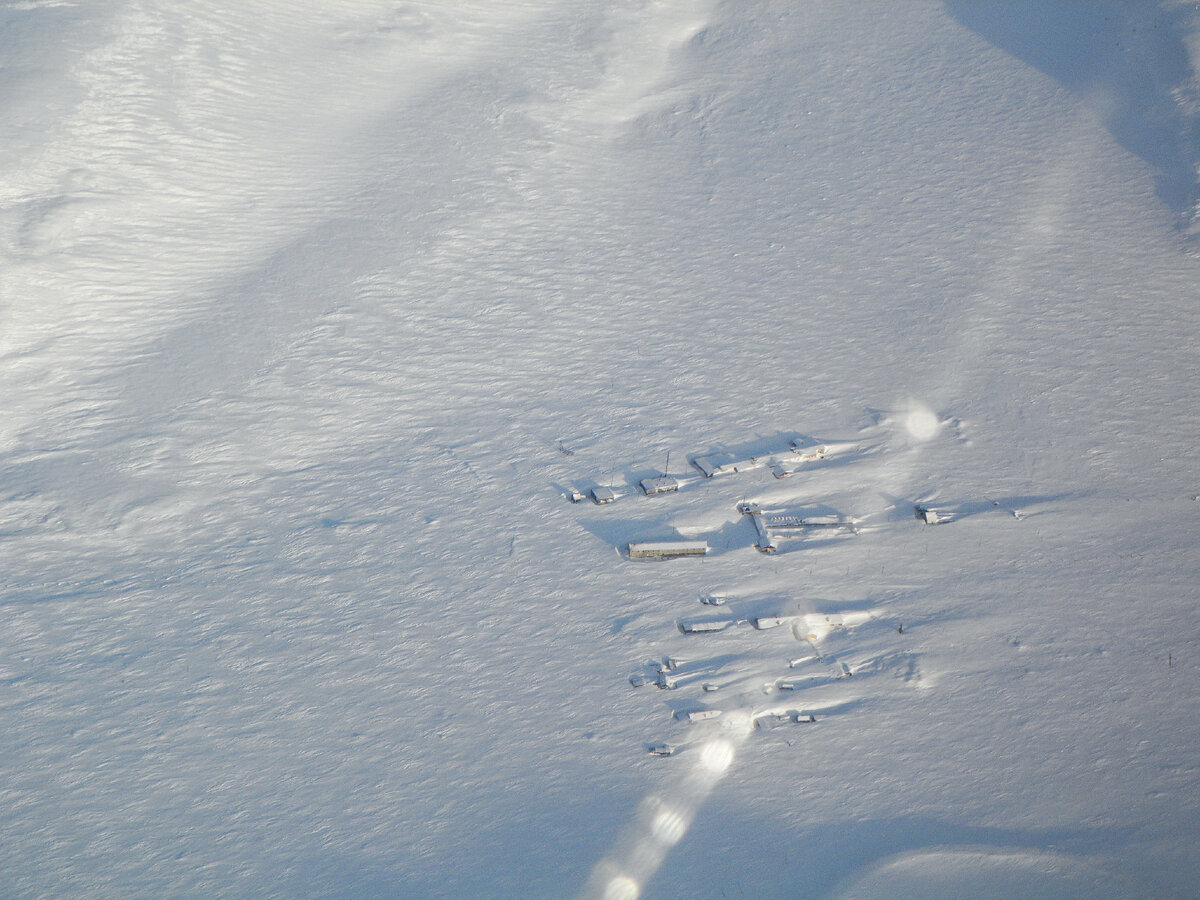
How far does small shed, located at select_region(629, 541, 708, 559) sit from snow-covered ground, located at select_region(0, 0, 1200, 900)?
121 millimetres

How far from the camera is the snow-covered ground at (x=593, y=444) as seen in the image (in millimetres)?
5605

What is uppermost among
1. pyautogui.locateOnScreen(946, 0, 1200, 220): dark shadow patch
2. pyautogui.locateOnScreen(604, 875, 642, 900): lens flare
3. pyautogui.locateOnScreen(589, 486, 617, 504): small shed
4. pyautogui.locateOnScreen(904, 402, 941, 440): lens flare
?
pyautogui.locateOnScreen(946, 0, 1200, 220): dark shadow patch

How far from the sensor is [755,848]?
17.7 ft

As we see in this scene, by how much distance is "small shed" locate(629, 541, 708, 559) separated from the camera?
7031mm

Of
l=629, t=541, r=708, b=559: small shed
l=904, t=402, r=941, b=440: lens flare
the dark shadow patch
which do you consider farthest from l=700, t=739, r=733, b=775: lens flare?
the dark shadow patch

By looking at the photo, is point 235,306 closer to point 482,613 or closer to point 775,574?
point 482,613

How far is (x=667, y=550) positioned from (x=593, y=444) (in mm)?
1460

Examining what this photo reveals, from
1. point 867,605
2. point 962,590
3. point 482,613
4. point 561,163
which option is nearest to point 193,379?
point 482,613

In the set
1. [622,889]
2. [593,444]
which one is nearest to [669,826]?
[622,889]

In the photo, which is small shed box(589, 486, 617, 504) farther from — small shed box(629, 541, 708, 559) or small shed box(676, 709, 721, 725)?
small shed box(676, 709, 721, 725)

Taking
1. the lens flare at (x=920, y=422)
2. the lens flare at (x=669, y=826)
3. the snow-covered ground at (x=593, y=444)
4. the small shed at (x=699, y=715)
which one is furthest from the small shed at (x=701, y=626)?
the lens flare at (x=920, y=422)

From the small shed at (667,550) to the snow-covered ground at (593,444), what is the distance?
0.12 meters

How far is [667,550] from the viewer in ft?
23.1

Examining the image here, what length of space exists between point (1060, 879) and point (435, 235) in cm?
846
